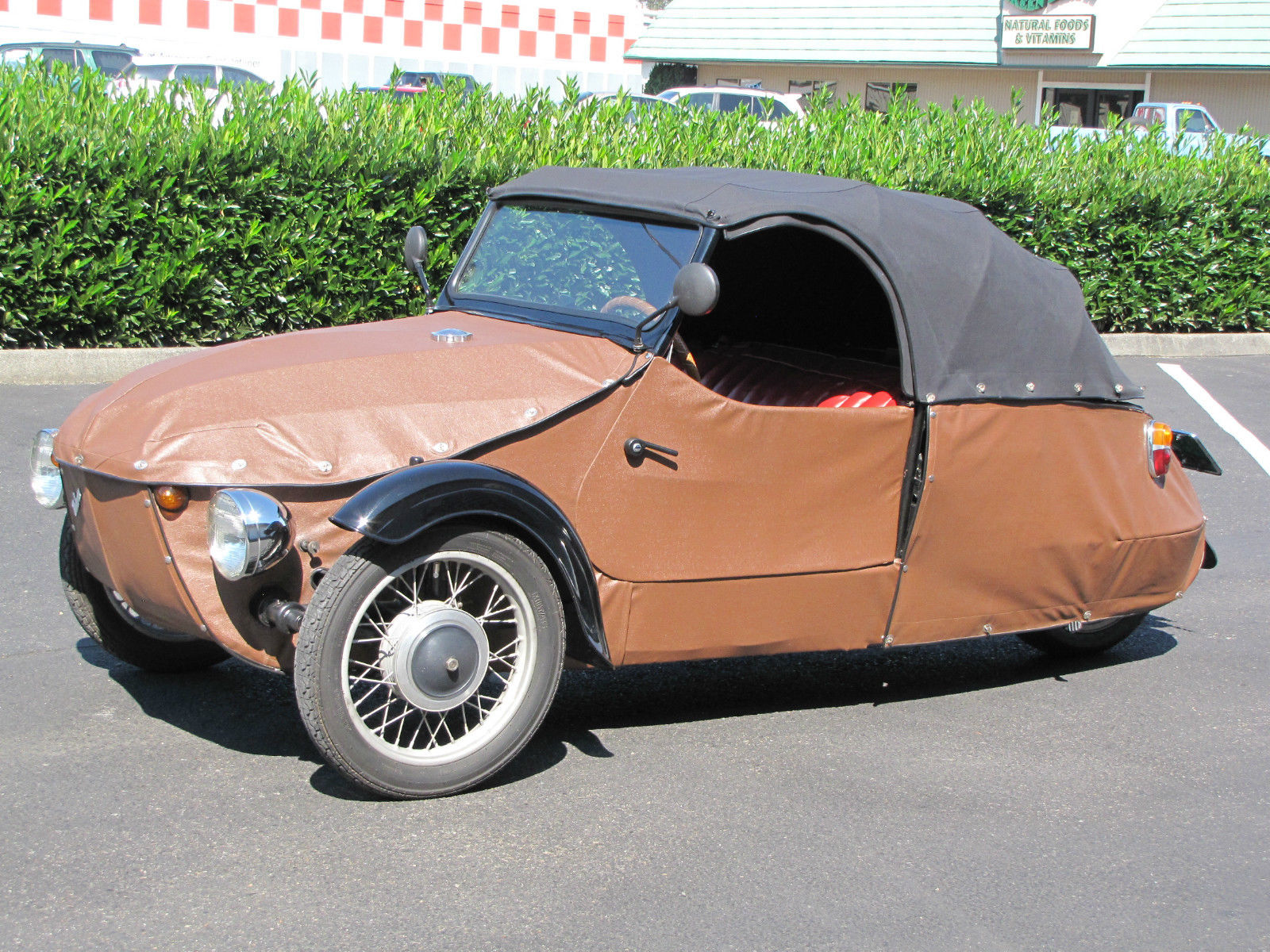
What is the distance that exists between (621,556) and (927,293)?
1.41 meters

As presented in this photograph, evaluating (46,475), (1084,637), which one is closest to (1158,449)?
(1084,637)

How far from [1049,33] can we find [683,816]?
28204 millimetres

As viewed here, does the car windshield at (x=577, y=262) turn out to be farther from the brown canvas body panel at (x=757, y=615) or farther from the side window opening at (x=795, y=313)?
the brown canvas body panel at (x=757, y=615)

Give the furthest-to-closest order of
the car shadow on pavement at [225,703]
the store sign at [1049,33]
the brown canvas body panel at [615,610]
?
the store sign at [1049,33] → the car shadow on pavement at [225,703] → the brown canvas body panel at [615,610]

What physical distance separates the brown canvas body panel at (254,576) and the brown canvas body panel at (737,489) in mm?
716

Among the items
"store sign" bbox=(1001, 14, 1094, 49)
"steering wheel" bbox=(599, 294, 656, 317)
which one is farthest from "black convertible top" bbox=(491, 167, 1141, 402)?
"store sign" bbox=(1001, 14, 1094, 49)

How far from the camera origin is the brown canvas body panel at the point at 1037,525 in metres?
4.49

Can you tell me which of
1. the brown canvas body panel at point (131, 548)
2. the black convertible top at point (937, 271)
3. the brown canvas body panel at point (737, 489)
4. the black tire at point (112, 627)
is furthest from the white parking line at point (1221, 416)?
the brown canvas body panel at point (131, 548)

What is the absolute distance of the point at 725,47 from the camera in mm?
32875

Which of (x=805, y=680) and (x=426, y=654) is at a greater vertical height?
(x=426, y=654)

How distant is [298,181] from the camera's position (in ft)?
30.9

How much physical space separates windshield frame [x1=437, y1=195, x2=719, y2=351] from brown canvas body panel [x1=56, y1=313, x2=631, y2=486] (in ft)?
0.31

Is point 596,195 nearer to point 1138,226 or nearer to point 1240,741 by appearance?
point 1240,741

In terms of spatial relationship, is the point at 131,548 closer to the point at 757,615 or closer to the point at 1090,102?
the point at 757,615
